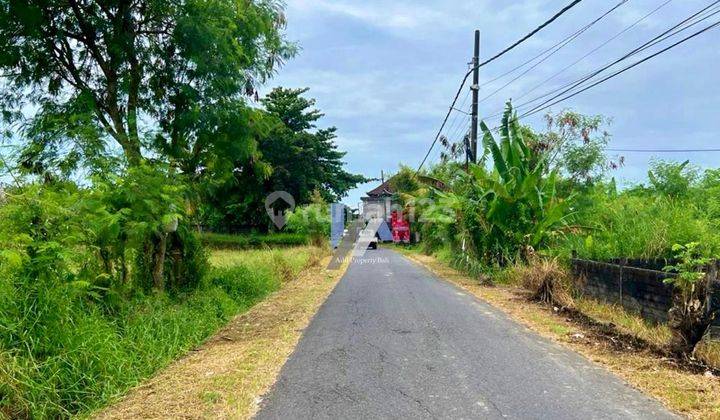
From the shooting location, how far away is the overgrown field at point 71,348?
14.7 ft

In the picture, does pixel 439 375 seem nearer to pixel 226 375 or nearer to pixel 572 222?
pixel 226 375

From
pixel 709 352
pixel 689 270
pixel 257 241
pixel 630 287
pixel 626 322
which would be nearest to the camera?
pixel 709 352

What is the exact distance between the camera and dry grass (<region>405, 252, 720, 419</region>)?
15.3 feet

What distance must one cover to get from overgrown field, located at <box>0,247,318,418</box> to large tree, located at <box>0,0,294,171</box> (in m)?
2.74

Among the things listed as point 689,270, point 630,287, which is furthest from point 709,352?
point 630,287

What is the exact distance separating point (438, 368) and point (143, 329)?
3669mm

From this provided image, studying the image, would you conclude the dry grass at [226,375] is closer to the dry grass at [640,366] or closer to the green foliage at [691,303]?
the dry grass at [640,366]

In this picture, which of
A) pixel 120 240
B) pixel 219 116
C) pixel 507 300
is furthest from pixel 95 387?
pixel 507 300

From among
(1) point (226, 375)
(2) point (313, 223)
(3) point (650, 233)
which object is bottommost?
(1) point (226, 375)

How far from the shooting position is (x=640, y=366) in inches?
232

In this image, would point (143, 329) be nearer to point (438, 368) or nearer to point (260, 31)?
point (438, 368)

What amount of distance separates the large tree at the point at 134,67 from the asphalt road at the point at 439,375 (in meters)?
4.24

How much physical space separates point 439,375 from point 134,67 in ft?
24.1

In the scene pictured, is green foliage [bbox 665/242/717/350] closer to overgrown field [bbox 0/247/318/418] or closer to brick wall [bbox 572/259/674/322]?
brick wall [bbox 572/259/674/322]
